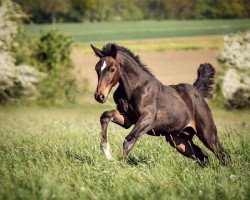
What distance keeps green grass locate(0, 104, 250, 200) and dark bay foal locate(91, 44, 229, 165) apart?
1.05 feet

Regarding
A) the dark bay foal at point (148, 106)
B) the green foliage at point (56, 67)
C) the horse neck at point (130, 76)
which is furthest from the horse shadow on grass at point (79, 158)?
the green foliage at point (56, 67)

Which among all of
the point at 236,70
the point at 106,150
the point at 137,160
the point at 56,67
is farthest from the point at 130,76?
the point at 56,67

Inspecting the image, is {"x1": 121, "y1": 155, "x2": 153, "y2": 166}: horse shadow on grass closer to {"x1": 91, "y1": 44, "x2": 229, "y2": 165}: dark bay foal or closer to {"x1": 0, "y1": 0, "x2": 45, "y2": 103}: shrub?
{"x1": 91, "y1": 44, "x2": 229, "y2": 165}: dark bay foal

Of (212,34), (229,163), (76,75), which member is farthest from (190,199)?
(212,34)

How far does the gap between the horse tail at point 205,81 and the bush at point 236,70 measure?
17.7m

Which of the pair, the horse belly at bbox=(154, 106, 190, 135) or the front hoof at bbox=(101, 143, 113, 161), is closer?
the front hoof at bbox=(101, 143, 113, 161)

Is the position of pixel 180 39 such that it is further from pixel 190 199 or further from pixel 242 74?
pixel 190 199

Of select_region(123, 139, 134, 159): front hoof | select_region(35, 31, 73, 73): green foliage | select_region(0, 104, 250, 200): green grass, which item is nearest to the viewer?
select_region(0, 104, 250, 200): green grass

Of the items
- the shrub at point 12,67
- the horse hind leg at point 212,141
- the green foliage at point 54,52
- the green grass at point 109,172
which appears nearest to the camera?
the green grass at point 109,172

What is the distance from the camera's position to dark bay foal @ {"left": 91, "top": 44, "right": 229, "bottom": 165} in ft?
28.6

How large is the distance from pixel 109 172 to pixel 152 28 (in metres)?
75.4

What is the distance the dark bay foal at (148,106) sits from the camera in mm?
8719

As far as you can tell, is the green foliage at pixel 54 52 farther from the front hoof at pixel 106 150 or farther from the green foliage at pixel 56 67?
the front hoof at pixel 106 150

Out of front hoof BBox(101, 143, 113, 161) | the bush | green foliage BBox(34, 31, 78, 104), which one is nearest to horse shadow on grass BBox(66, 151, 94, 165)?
front hoof BBox(101, 143, 113, 161)
